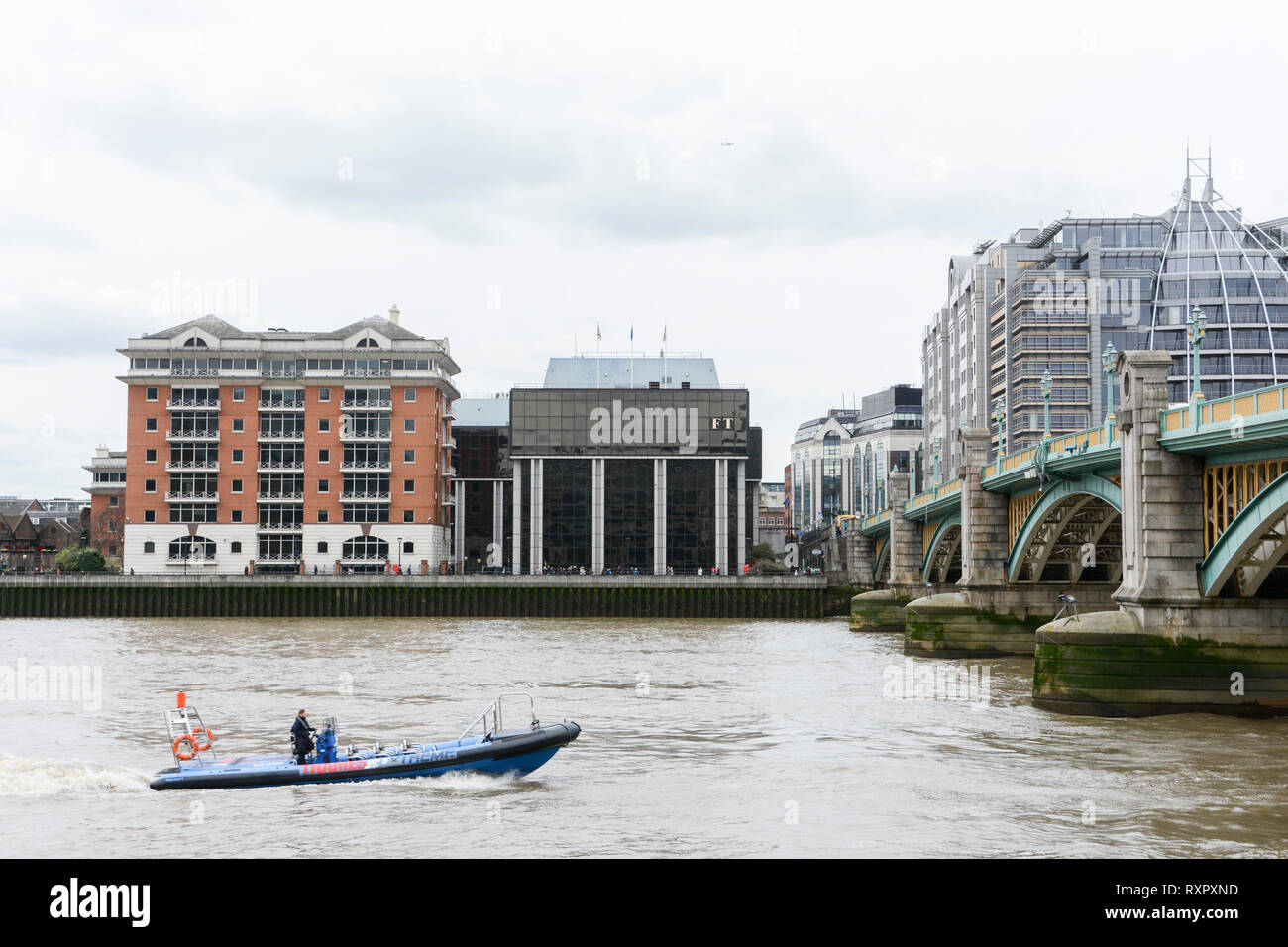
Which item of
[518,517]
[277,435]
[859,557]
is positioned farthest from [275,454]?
[859,557]

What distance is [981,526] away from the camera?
52219 mm

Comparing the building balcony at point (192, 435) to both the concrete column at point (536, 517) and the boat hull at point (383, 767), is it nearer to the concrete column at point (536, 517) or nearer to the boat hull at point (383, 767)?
the concrete column at point (536, 517)

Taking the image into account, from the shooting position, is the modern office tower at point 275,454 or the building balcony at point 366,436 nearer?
the modern office tower at point 275,454

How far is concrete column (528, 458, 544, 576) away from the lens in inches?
4670

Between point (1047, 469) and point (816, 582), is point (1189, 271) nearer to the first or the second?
point (816, 582)

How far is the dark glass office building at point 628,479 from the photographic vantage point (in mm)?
119438

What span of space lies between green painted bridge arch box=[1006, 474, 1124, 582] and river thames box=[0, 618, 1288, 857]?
4.59 m

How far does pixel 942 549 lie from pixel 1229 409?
43104 millimetres

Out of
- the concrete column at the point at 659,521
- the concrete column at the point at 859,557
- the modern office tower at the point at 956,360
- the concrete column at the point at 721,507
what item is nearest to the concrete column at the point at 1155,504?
the concrete column at the point at 859,557

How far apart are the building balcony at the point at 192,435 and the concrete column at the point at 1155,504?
93202 mm

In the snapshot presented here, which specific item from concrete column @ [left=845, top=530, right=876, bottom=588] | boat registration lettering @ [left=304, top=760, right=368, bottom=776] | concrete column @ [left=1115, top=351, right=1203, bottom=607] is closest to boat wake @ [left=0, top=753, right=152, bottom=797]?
boat registration lettering @ [left=304, top=760, right=368, bottom=776]

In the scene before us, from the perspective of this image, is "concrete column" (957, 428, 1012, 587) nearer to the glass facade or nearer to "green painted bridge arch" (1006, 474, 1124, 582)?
"green painted bridge arch" (1006, 474, 1124, 582)

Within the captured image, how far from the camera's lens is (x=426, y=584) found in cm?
9456
